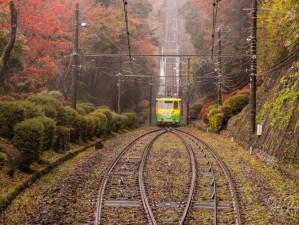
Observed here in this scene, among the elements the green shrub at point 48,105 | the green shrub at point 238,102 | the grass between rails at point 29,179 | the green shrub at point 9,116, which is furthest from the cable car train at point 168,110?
the green shrub at point 9,116

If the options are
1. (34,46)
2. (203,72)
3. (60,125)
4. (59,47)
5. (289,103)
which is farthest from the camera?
(203,72)

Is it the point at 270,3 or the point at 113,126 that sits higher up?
the point at 270,3

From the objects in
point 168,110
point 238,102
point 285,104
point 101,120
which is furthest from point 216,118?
point 285,104

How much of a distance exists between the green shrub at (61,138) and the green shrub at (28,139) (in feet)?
17.4

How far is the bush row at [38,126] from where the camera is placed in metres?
14.7

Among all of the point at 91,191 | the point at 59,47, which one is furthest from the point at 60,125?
the point at 59,47

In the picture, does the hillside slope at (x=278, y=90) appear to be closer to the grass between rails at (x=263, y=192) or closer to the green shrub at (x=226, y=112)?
the grass between rails at (x=263, y=192)

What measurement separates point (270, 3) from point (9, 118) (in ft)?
66.4

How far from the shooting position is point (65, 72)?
134ft

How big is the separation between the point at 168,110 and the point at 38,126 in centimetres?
3512

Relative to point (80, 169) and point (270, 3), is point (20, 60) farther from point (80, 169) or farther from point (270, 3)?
point (270, 3)

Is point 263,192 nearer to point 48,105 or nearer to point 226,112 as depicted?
point 48,105

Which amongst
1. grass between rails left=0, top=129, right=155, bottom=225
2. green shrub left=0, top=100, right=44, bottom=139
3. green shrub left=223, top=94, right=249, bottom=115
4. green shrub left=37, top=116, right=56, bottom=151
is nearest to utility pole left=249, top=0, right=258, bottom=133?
grass between rails left=0, top=129, right=155, bottom=225

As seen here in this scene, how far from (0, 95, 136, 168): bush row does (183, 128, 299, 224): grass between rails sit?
668 centimetres
